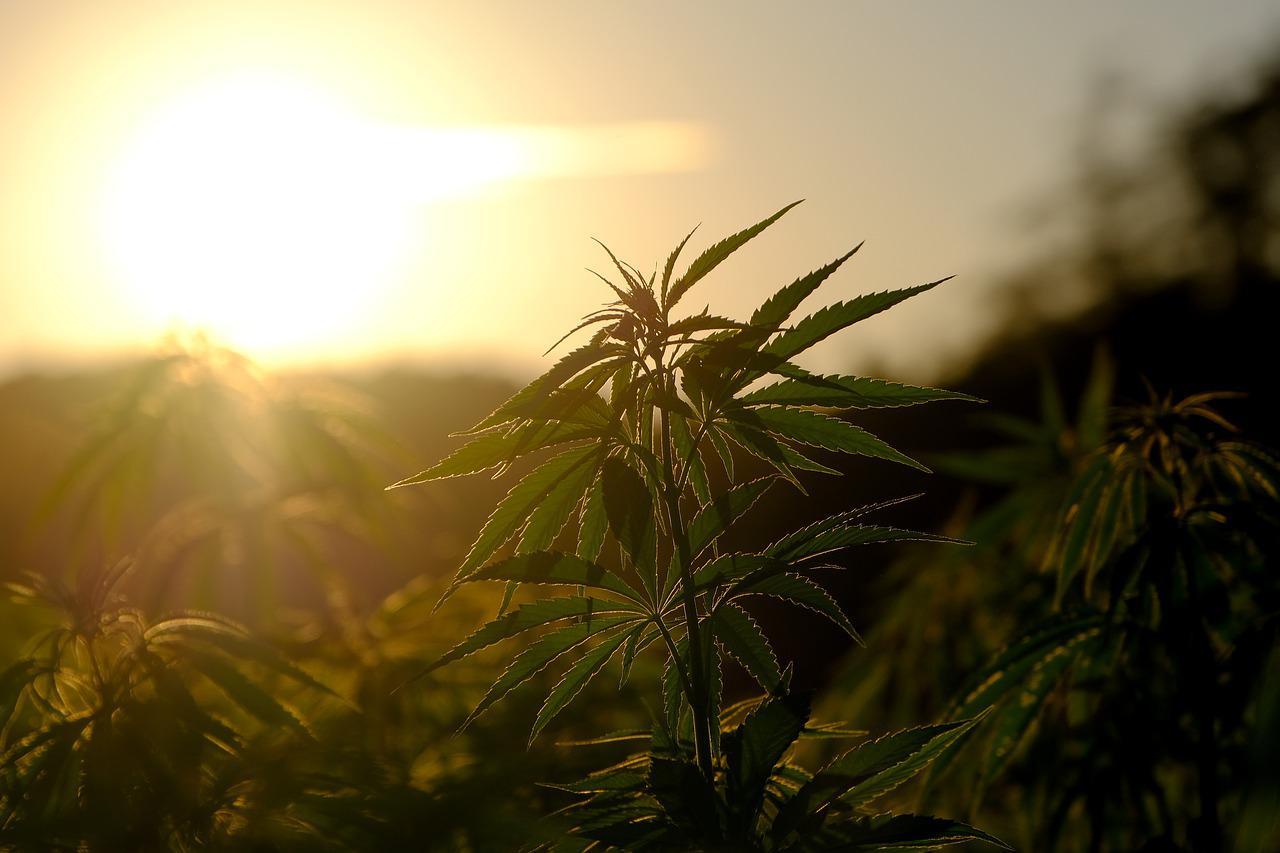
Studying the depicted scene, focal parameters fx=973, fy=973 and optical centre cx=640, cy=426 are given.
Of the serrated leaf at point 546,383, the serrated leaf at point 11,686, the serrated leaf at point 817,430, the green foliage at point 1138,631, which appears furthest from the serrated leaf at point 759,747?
the serrated leaf at point 11,686

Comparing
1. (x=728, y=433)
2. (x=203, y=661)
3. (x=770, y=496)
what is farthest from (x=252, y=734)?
(x=770, y=496)

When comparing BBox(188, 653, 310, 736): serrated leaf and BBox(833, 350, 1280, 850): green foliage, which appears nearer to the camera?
BBox(188, 653, 310, 736): serrated leaf

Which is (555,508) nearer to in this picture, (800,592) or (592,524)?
(592,524)

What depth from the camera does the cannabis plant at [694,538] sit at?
941 mm

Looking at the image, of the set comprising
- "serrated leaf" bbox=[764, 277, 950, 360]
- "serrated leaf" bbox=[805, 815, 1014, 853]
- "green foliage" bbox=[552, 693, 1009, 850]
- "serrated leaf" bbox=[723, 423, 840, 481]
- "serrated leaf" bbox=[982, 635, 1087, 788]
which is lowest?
"serrated leaf" bbox=[982, 635, 1087, 788]

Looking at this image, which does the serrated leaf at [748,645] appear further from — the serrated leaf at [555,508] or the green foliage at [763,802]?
the serrated leaf at [555,508]

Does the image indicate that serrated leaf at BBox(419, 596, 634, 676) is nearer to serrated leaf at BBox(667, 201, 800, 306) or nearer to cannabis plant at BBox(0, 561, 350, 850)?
serrated leaf at BBox(667, 201, 800, 306)

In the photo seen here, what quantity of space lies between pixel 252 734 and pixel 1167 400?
70.5 inches

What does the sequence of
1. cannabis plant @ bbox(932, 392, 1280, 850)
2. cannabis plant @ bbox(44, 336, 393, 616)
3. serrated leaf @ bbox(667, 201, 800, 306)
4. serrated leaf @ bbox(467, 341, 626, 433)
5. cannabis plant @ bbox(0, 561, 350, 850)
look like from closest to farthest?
serrated leaf @ bbox(467, 341, 626, 433), serrated leaf @ bbox(667, 201, 800, 306), cannabis plant @ bbox(0, 561, 350, 850), cannabis plant @ bbox(932, 392, 1280, 850), cannabis plant @ bbox(44, 336, 393, 616)

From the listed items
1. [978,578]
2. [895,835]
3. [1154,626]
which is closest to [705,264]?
[895,835]

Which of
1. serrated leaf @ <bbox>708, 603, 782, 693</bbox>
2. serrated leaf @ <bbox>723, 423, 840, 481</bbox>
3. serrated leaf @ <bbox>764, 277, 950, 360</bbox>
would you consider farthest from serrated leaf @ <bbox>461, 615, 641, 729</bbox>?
serrated leaf @ <bbox>764, 277, 950, 360</bbox>

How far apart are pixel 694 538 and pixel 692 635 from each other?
115 mm

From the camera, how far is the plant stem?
0.97 meters

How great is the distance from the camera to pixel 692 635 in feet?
3.26
